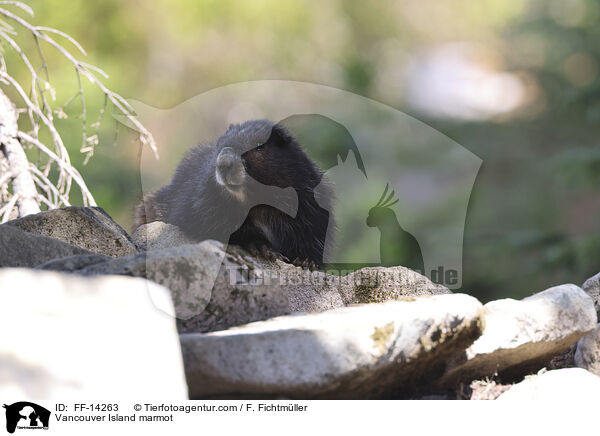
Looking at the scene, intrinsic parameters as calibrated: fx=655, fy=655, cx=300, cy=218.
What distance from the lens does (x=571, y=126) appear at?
748 centimetres

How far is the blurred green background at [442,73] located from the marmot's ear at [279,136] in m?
3.34

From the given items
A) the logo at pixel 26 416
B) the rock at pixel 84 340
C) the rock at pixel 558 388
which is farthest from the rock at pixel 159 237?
the rock at pixel 558 388

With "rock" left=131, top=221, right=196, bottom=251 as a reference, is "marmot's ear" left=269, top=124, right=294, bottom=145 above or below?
above

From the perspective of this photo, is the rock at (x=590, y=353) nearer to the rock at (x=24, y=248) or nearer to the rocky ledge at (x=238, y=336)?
the rocky ledge at (x=238, y=336)

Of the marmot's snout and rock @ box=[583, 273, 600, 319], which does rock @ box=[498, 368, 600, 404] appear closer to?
rock @ box=[583, 273, 600, 319]

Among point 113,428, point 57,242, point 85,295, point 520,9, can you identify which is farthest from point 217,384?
point 520,9

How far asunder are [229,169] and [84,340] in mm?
1346

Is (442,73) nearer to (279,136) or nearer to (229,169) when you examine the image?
(279,136)

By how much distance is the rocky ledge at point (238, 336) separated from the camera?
Answer: 124 cm

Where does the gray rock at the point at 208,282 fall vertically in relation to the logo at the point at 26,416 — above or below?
above

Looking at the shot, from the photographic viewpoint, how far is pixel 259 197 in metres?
2.69

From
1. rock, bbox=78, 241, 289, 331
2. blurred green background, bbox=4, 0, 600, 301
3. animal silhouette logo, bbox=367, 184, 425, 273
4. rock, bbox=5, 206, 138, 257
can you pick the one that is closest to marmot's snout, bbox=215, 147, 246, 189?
rock, bbox=5, 206, 138, 257

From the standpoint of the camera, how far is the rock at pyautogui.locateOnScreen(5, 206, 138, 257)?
2.24 m

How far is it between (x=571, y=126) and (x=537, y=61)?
0.86m
